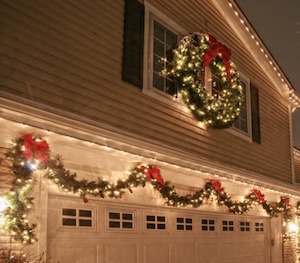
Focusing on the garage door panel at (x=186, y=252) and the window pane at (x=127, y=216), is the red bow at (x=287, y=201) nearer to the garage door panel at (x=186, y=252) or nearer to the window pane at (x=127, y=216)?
the garage door panel at (x=186, y=252)

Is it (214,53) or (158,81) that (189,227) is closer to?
(158,81)

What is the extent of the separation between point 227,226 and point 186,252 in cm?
222

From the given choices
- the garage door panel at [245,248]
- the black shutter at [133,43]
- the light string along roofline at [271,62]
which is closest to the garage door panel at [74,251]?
the black shutter at [133,43]

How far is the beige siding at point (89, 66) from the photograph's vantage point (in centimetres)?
620

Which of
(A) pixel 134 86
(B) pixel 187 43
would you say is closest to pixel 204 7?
(B) pixel 187 43

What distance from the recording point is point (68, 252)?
22.7ft

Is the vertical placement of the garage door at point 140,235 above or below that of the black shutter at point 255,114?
below

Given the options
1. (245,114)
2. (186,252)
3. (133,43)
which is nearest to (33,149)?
(133,43)

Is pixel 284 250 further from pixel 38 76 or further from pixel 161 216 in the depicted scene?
pixel 38 76

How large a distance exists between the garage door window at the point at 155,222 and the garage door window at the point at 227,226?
265 centimetres

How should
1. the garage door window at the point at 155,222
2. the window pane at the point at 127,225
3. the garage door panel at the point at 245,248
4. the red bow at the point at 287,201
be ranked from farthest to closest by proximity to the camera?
the red bow at the point at 287,201
the garage door panel at the point at 245,248
the garage door window at the point at 155,222
the window pane at the point at 127,225

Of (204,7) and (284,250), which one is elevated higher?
(204,7)

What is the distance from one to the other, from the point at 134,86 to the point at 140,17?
1.36 m

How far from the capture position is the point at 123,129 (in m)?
7.77
